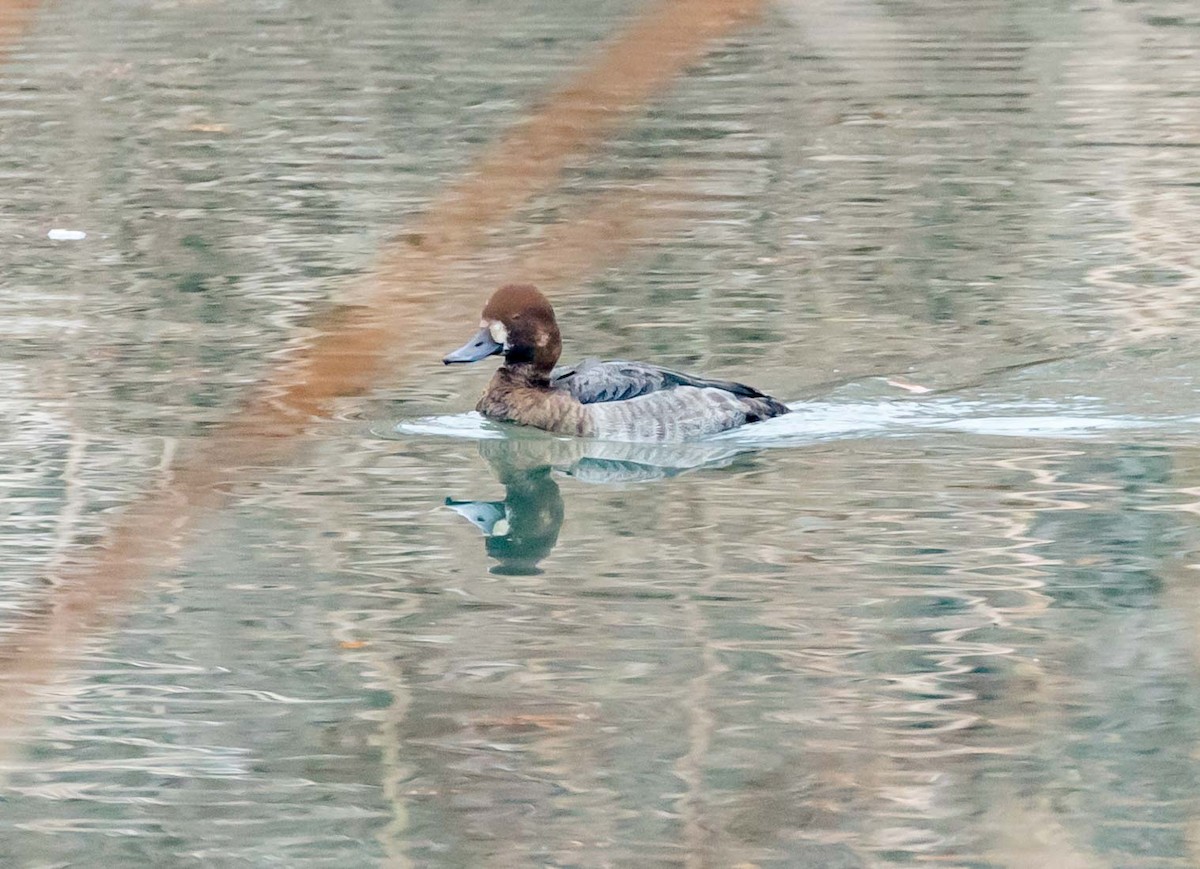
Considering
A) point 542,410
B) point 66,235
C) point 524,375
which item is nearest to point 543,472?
point 542,410

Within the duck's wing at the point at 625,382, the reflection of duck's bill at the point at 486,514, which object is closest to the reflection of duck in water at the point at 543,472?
the reflection of duck's bill at the point at 486,514

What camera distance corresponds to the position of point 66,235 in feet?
40.4

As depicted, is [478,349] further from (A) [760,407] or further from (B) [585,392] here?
(A) [760,407]

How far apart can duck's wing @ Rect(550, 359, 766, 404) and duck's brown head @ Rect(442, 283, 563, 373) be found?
0.19 metres

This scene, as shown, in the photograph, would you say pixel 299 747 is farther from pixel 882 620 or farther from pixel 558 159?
pixel 558 159

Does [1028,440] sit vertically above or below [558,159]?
below

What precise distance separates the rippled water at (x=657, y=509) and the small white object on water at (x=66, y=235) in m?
0.06

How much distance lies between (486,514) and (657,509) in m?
0.63

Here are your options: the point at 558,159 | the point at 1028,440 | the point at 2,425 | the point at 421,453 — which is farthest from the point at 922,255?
the point at 558,159

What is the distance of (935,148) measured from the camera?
15039mm

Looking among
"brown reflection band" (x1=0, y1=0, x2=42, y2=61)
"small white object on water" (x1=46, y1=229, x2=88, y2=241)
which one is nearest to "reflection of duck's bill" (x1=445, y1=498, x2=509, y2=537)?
"brown reflection band" (x1=0, y1=0, x2=42, y2=61)

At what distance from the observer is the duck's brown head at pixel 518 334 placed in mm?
8906

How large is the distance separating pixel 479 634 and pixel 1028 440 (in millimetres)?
3514

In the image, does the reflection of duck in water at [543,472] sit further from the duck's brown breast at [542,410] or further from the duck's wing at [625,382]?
the duck's wing at [625,382]
